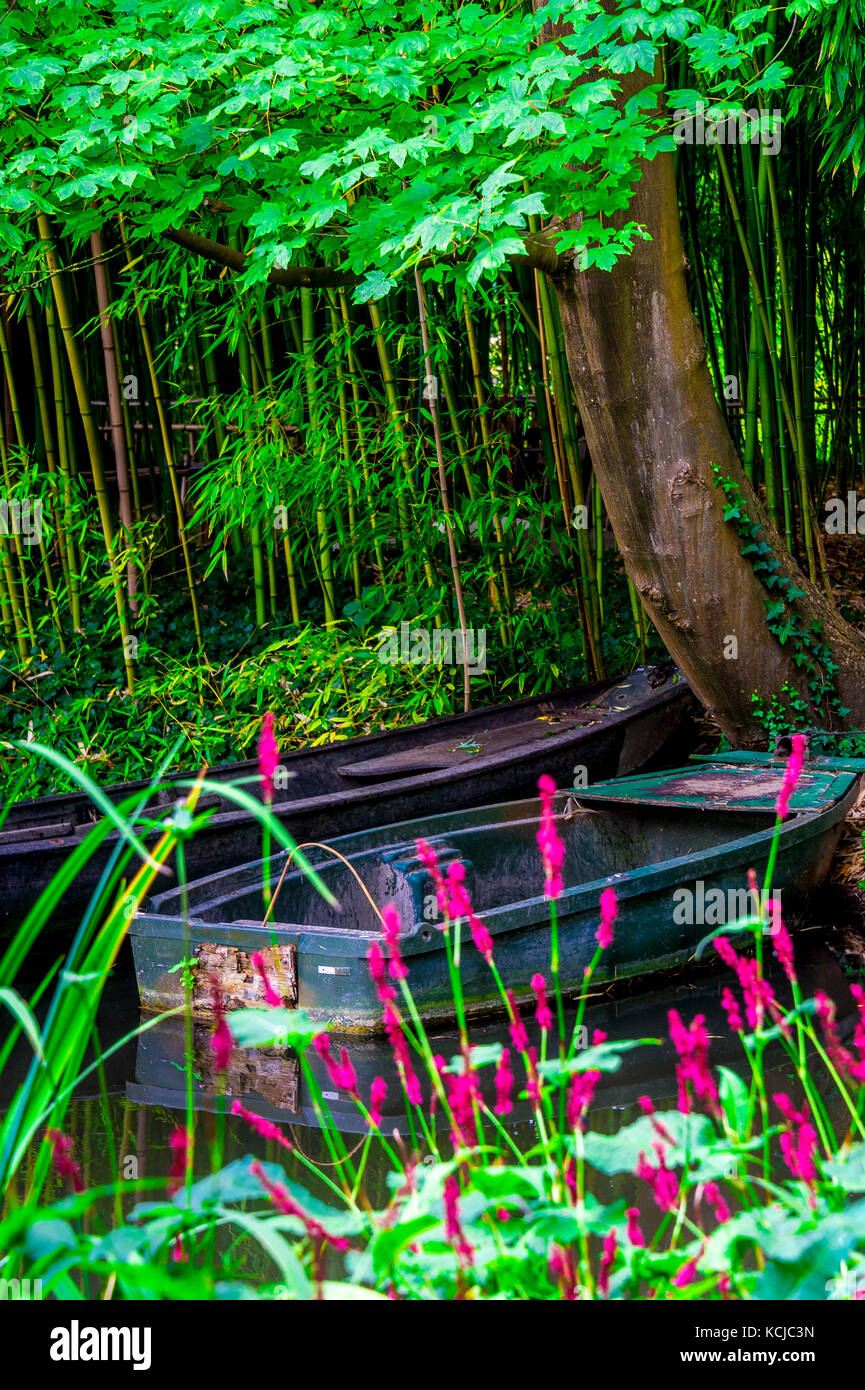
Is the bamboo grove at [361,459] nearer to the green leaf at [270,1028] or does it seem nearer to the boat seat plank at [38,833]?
the boat seat plank at [38,833]

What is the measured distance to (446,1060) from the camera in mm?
2949

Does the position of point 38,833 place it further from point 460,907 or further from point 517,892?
point 460,907

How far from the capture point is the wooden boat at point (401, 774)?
154 inches

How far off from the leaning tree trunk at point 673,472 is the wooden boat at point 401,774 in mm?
445

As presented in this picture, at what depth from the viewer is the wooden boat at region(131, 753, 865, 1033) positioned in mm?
3129

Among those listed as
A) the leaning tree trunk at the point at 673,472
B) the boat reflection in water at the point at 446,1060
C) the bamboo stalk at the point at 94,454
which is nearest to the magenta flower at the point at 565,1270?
the boat reflection in water at the point at 446,1060

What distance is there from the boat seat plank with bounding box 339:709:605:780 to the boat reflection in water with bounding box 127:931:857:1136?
4.13 ft

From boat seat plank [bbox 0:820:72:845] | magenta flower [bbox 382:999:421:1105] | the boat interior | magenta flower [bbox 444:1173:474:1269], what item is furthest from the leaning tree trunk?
magenta flower [bbox 444:1173:474:1269]

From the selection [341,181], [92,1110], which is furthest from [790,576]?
[92,1110]

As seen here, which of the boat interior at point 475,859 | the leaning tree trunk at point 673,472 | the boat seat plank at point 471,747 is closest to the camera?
the boat interior at point 475,859

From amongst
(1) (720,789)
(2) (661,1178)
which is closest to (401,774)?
(1) (720,789)

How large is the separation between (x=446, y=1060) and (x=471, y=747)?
5.79 ft
